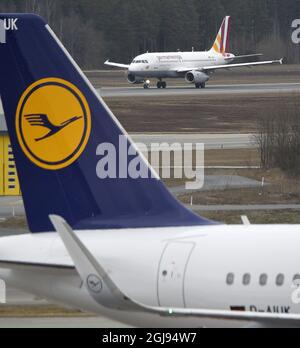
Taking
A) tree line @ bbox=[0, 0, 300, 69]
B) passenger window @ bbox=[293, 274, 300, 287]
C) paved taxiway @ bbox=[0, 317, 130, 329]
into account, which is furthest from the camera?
tree line @ bbox=[0, 0, 300, 69]

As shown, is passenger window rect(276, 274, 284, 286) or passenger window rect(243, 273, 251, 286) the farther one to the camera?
passenger window rect(243, 273, 251, 286)

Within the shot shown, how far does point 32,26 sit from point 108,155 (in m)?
1.84

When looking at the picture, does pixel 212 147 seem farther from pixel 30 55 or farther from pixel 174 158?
pixel 30 55

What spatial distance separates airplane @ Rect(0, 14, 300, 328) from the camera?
12406mm

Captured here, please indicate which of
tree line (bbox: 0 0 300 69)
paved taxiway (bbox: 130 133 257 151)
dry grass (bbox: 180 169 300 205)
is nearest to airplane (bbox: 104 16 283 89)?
tree line (bbox: 0 0 300 69)

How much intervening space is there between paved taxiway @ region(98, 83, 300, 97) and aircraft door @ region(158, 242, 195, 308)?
92292 mm

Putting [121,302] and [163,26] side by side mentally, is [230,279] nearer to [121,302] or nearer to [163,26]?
[121,302]

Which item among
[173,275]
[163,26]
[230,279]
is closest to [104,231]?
[173,275]

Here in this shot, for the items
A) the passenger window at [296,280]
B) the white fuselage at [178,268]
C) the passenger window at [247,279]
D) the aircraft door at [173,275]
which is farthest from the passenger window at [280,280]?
the aircraft door at [173,275]

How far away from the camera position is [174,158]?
57094mm

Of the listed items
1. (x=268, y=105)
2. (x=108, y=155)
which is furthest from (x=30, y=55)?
(x=268, y=105)

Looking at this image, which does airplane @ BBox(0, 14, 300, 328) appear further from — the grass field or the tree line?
the tree line

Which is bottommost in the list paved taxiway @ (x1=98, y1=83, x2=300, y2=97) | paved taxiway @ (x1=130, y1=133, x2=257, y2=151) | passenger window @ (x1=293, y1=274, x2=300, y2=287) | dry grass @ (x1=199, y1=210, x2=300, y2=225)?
dry grass @ (x1=199, y1=210, x2=300, y2=225)

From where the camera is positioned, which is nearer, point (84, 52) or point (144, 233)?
point (144, 233)
